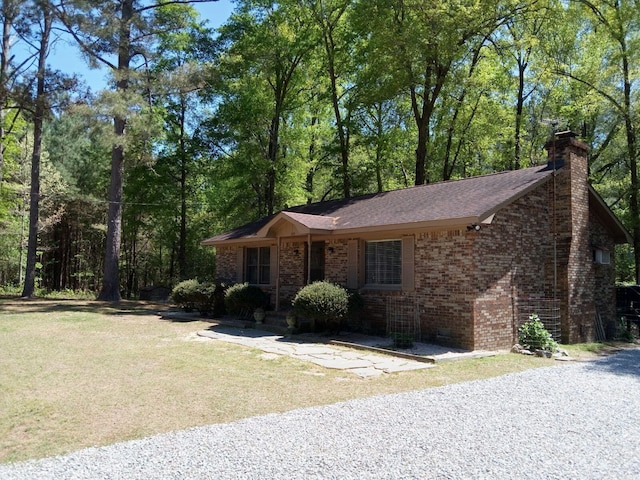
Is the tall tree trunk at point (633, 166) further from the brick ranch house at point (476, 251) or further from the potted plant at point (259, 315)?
the potted plant at point (259, 315)

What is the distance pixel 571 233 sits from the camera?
12648mm

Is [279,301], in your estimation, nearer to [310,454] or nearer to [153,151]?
[310,454]

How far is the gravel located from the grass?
1.43ft

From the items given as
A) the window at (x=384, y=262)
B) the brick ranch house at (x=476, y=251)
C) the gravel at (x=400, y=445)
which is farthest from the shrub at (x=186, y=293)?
the gravel at (x=400, y=445)

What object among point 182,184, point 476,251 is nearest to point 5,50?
point 182,184

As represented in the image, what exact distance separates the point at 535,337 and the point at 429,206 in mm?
3923

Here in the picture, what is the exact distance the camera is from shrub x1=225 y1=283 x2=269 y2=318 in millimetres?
15148

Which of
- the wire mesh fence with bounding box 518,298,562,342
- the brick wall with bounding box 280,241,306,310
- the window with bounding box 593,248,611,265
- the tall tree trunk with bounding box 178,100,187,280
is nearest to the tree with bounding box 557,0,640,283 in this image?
the window with bounding box 593,248,611,265

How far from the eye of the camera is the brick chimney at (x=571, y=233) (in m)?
12.6

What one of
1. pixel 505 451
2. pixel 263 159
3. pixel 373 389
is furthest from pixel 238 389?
pixel 263 159

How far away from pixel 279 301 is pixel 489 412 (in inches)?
398

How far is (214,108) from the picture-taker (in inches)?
1074

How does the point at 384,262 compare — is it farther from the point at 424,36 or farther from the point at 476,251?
the point at 424,36

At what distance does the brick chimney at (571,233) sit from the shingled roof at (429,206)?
1.89 feet
